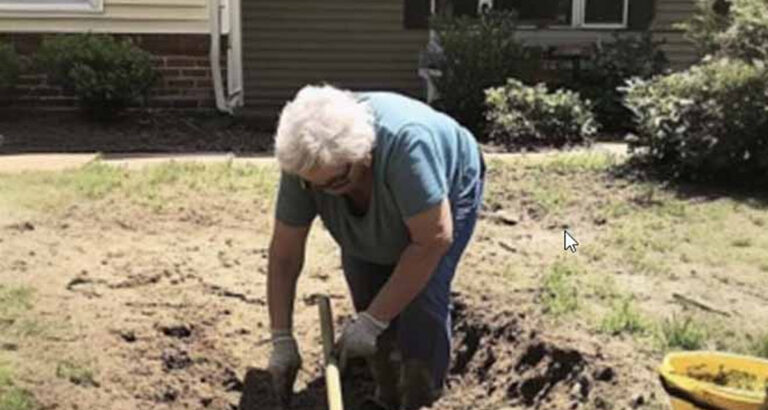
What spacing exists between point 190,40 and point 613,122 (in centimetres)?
451

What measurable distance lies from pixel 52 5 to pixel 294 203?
810 cm

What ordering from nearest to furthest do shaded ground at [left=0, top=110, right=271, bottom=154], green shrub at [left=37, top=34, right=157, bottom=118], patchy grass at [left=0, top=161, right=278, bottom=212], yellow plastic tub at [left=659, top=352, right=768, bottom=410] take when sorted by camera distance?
yellow plastic tub at [left=659, top=352, right=768, bottom=410]
patchy grass at [left=0, top=161, right=278, bottom=212]
shaded ground at [left=0, top=110, right=271, bottom=154]
green shrub at [left=37, top=34, right=157, bottom=118]

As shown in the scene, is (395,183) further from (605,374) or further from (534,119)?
(534,119)

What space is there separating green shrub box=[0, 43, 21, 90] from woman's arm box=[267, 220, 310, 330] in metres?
7.53

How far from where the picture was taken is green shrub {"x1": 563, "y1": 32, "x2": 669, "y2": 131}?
1166 cm

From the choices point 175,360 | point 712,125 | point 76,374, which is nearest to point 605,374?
point 175,360

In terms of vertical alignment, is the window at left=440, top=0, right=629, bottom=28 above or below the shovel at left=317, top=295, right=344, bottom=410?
above

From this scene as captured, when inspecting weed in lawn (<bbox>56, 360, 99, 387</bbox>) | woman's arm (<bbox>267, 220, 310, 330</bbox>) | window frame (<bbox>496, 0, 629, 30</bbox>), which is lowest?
weed in lawn (<bbox>56, 360, 99, 387</bbox>)

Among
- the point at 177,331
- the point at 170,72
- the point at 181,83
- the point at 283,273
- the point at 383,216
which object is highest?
the point at 383,216

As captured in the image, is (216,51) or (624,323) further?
(216,51)

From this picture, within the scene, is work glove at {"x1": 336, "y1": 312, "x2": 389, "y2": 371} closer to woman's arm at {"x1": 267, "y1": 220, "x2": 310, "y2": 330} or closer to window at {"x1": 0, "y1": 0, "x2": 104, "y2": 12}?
woman's arm at {"x1": 267, "y1": 220, "x2": 310, "y2": 330}

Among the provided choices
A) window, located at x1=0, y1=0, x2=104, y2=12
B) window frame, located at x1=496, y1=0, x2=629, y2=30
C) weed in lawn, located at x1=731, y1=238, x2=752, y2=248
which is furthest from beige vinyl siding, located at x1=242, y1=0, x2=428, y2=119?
weed in lawn, located at x1=731, y1=238, x2=752, y2=248

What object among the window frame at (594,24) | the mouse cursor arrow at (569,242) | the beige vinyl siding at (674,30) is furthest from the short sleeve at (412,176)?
the beige vinyl siding at (674,30)

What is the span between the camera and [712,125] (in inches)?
319
